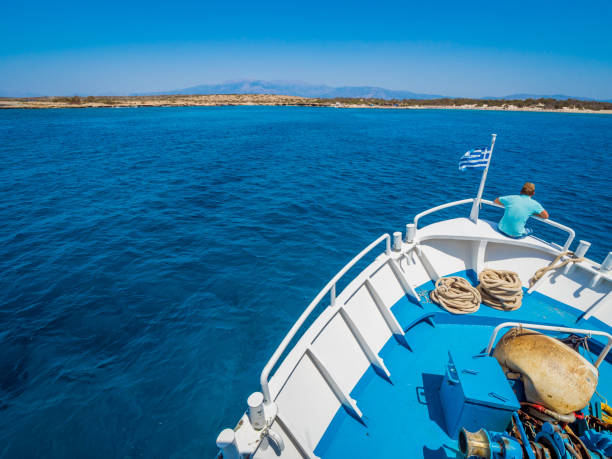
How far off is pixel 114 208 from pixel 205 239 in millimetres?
7847

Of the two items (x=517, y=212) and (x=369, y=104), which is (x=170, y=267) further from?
(x=369, y=104)

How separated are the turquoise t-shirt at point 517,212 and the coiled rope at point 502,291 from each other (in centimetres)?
129

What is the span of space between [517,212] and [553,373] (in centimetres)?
461

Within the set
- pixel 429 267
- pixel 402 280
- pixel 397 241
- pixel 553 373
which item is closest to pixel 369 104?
pixel 429 267

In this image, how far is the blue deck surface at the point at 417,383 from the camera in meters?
4.39

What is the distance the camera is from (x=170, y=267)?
11078 millimetres

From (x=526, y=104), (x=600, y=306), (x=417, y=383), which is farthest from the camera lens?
(x=526, y=104)

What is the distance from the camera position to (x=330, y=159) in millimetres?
Result: 30203

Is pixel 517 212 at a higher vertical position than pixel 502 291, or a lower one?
higher

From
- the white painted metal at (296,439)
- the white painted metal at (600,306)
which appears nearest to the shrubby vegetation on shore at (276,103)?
the white painted metal at (600,306)

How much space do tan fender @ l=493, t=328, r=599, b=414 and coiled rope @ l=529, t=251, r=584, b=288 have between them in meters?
3.53

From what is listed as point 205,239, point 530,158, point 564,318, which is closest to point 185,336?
point 205,239

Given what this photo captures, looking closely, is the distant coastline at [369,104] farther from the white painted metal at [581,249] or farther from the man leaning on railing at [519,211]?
the white painted metal at [581,249]

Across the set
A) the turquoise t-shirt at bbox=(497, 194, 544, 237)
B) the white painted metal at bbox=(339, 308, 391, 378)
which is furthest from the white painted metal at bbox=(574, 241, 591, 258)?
the white painted metal at bbox=(339, 308, 391, 378)
